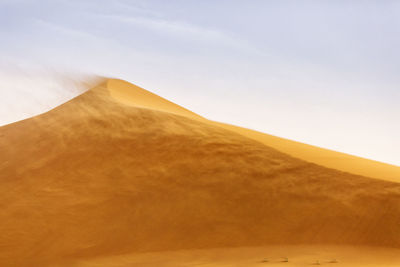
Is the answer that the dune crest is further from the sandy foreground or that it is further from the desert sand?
the sandy foreground

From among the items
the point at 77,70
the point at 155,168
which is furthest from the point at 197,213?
the point at 77,70

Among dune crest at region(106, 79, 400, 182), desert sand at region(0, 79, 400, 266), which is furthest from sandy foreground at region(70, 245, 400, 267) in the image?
dune crest at region(106, 79, 400, 182)

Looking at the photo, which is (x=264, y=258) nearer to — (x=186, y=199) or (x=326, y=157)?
(x=186, y=199)

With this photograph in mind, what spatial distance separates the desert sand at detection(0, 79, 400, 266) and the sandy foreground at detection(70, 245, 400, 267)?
35mm

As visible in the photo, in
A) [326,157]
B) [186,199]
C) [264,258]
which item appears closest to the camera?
[264,258]

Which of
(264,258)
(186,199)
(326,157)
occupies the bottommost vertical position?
(264,258)

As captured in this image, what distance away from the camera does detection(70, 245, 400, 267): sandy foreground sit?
877cm


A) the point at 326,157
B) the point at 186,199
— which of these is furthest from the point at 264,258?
the point at 326,157

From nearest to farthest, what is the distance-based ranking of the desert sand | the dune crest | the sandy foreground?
the sandy foreground → the desert sand → the dune crest

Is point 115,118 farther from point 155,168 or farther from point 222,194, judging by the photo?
point 222,194

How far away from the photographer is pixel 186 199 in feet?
35.7

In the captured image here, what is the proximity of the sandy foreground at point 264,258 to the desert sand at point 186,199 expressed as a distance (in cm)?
4

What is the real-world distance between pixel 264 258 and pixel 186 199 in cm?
249

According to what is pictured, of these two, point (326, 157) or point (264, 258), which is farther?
point (326, 157)
